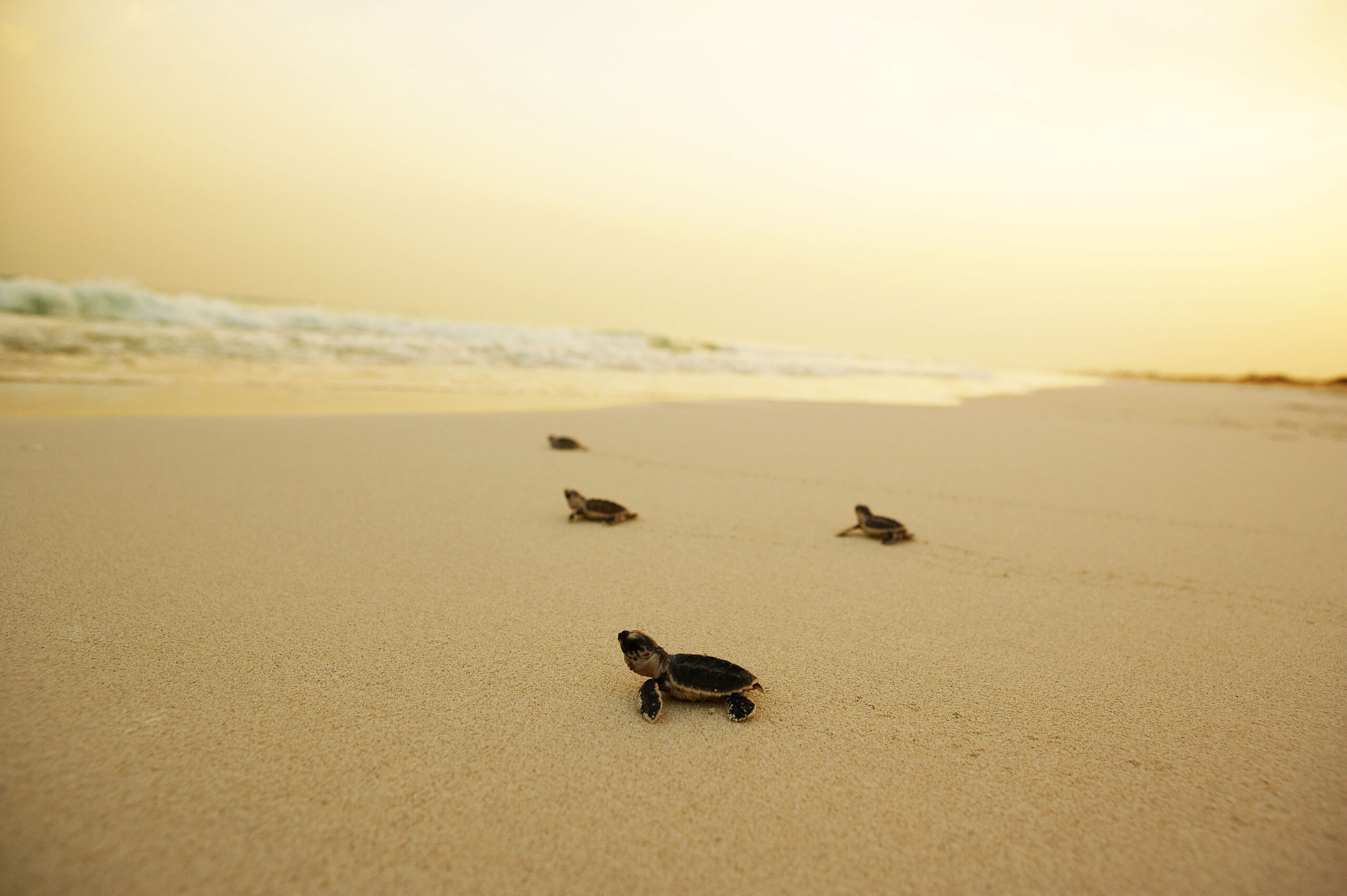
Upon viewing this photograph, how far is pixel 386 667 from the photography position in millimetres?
1790

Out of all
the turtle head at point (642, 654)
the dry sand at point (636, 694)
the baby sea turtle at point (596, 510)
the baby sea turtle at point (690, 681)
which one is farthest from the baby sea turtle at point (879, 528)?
the turtle head at point (642, 654)

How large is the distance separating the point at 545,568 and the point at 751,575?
0.92 metres

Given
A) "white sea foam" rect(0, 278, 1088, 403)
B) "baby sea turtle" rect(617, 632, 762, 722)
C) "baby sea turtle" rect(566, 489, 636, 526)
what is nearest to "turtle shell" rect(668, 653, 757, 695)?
"baby sea turtle" rect(617, 632, 762, 722)

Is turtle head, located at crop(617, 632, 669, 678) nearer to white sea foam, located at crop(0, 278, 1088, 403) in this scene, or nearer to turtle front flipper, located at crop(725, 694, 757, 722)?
turtle front flipper, located at crop(725, 694, 757, 722)

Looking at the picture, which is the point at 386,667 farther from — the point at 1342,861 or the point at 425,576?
the point at 1342,861

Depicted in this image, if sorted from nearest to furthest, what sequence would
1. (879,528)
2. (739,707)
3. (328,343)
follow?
(739,707) → (879,528) → (328,343)

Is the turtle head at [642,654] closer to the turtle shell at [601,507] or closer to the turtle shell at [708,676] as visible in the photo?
the turtle shell at [708,676]

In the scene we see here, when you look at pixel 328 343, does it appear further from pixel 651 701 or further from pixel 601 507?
pixel 651 701

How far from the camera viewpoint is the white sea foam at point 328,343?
11.3m

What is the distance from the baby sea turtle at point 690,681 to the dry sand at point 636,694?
0.18 ft

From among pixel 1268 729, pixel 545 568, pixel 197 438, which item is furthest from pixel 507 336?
pixel 1268 729

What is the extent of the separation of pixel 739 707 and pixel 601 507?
5.95 feet

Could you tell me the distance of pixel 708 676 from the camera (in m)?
1.65

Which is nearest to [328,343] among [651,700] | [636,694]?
[636,694]
